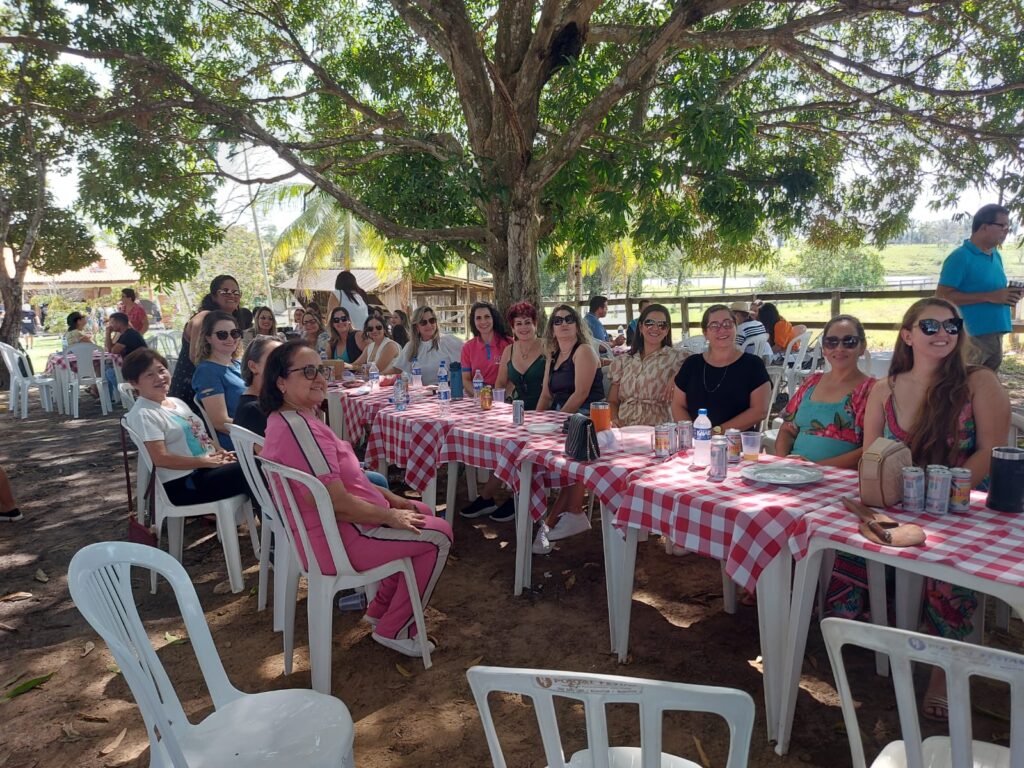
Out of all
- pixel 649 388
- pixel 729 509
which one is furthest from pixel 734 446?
pixel 649 388

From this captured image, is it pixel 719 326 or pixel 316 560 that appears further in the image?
pixel 719 326

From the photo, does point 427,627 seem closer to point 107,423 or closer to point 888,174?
point 107,423

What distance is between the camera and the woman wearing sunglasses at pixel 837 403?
2.99 meters

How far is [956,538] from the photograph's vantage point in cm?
181

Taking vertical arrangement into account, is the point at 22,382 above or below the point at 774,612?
→ above

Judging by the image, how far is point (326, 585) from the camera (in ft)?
8.02

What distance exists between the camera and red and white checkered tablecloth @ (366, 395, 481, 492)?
12.7 ft

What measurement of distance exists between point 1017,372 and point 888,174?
530 cm

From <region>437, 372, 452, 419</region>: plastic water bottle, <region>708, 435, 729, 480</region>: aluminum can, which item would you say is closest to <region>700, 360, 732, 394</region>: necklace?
<region>708, 435, 729, 480</region>: aluminum can

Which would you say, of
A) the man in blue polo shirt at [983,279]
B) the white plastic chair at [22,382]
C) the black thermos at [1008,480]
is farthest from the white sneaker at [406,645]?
the white plastic chair at [22,382]

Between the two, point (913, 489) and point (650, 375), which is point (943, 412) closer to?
point (913, 489)

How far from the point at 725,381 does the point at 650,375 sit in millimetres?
612

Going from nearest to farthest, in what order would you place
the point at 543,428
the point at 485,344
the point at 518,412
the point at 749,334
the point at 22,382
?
the point at 543,428 < the point at 518,412 < the point at 485,344 < the point at 749,334 < the point at 22,382

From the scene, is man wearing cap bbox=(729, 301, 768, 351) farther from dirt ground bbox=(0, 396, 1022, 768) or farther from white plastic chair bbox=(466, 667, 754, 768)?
white plastic chair bbox=(466, 667, 754, 768)
